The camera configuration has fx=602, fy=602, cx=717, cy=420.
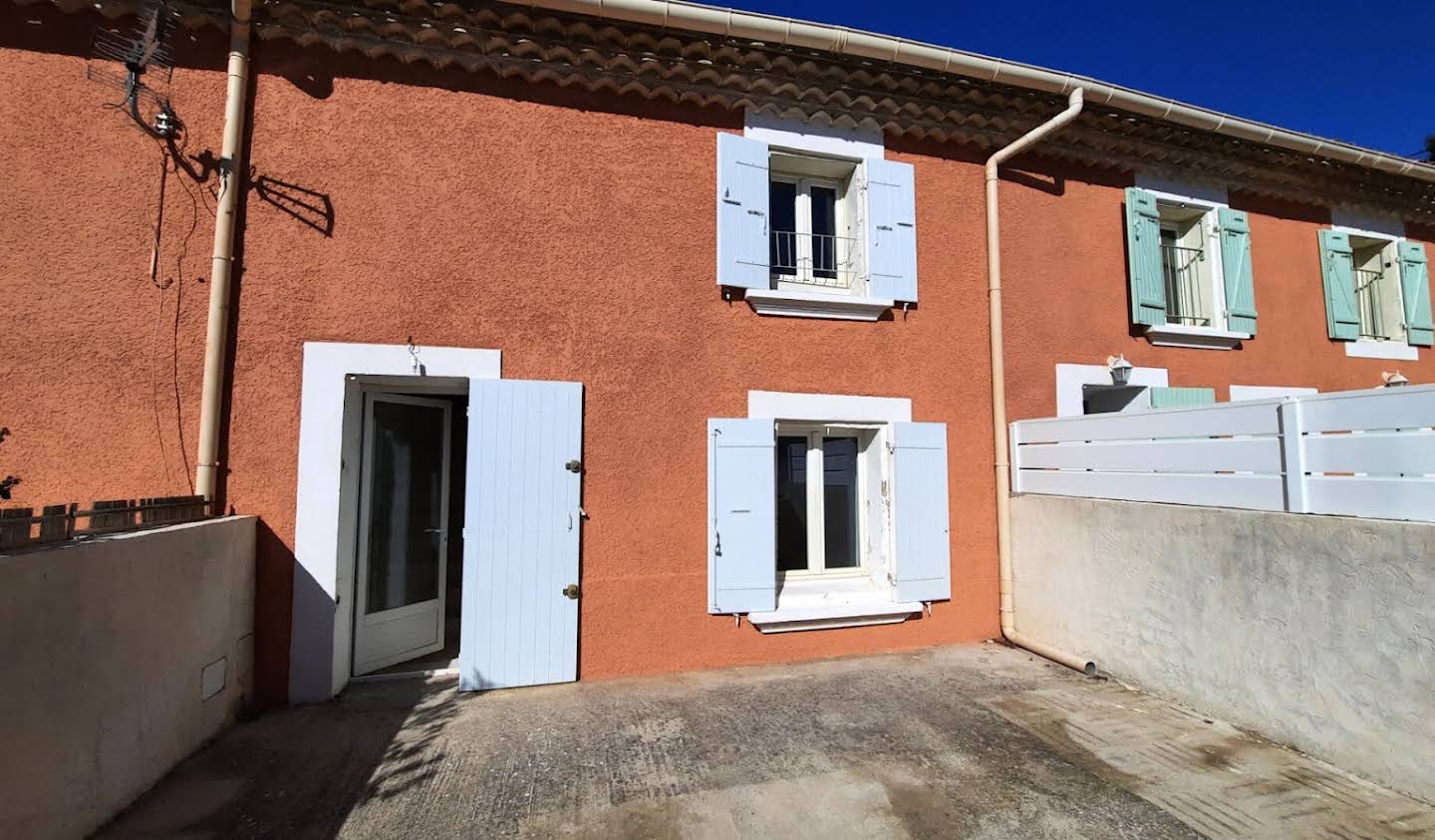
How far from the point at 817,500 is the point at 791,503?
0.76ft

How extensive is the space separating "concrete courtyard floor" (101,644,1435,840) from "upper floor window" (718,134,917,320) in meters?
3.02

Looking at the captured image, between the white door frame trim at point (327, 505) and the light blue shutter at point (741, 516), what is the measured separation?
2.02m

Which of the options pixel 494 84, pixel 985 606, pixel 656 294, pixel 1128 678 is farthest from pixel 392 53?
pixel 1128 678

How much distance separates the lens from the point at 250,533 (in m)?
3.86

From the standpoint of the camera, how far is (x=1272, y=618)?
342 cm

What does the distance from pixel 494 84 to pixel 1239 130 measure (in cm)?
688

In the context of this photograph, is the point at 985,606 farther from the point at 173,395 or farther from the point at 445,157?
the point at 173,395

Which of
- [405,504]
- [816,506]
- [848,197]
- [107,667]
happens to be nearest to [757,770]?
[816,506]

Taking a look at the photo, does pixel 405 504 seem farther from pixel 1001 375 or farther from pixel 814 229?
pixel 1001 375

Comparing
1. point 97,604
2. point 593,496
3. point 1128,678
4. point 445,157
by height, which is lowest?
point 1128,678

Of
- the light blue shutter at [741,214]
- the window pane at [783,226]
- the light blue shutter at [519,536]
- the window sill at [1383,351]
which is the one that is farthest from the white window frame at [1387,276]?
the light blue shutter at [519,536]

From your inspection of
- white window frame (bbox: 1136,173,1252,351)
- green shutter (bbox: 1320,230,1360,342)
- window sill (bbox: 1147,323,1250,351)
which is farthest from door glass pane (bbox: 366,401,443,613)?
green shutter (bbox: 1320,230,1360,342)

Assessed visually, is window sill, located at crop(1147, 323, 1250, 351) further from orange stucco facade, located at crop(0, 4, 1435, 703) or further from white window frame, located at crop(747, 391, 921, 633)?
white window frame, located at crop(747, 391, 921, 633)

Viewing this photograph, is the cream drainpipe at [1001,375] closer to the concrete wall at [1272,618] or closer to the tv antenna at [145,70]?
the concrete wall at [1272,618]
